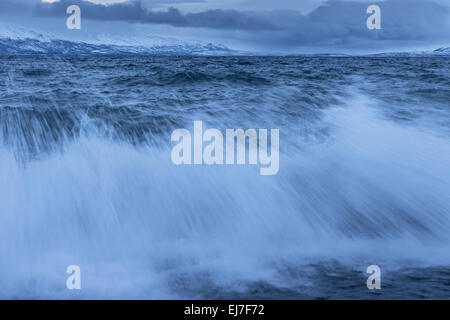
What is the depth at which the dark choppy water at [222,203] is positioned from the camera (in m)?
3.62

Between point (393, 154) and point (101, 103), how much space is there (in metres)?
5.62

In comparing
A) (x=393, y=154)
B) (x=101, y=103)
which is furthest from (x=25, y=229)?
(x=393, y=154)

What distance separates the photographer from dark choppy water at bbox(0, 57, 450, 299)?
362cm

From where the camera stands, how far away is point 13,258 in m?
4.00

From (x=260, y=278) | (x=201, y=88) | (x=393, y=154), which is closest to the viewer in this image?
(x=260, y=278)

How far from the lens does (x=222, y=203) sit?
515cm

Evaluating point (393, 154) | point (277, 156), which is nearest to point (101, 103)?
point (277, 156)
